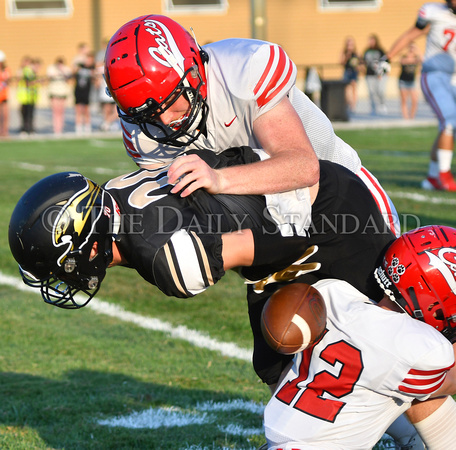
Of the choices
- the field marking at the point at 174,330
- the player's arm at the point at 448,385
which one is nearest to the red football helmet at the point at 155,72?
the player's arm at the point at 448,385

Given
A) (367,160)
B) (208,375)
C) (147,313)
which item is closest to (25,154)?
(367,160)

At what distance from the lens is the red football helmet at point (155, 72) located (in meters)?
2.57

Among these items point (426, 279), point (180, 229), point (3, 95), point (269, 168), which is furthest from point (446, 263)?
point (3, 95)

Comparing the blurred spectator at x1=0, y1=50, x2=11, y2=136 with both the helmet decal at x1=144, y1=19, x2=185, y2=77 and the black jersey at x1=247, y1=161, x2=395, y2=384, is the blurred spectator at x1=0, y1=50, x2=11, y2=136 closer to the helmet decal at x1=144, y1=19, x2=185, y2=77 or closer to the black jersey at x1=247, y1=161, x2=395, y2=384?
the helmet decal at x1=144, y1=19, x2=185, y2=77

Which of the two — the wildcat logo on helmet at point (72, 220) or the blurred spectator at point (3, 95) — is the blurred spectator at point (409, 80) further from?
the wildcat logo on helmet at point (72, 220)

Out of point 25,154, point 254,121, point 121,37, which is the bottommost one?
point 25,154

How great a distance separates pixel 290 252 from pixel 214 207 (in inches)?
11.1

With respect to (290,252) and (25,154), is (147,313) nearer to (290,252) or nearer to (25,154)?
(290,252)

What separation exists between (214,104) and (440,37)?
6017 mm

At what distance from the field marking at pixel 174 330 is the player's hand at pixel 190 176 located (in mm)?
1883

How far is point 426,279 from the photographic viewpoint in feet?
7.90

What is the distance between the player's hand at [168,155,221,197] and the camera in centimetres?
233

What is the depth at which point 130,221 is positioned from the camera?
2375 millimetres

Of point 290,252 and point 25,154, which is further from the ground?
point 290,252
